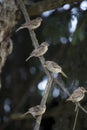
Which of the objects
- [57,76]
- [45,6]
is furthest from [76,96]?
[57,76]

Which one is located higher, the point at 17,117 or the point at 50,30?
the point at 50,30

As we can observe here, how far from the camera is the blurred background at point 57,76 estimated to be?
67.1 inches

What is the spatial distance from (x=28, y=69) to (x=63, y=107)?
58 centimetres

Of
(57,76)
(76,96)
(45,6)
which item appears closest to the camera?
(76,96)

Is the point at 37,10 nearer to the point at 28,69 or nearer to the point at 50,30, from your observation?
the point at 50,30

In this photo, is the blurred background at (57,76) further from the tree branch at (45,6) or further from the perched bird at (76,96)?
the perched bird at (76,96)

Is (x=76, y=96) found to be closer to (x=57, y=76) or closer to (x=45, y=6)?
(x=45, y=6)

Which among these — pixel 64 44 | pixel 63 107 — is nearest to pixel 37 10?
pixel 64 44

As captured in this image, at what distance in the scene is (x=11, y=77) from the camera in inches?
105

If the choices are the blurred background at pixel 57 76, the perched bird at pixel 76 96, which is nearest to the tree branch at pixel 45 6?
the blurred background at pixel 57 76

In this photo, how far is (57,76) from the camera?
5.39ft

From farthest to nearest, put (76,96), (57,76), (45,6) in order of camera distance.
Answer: (57,76) < (45,6) < (76,96)

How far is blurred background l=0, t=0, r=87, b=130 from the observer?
1703 mm

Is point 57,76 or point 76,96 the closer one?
point 76,96
